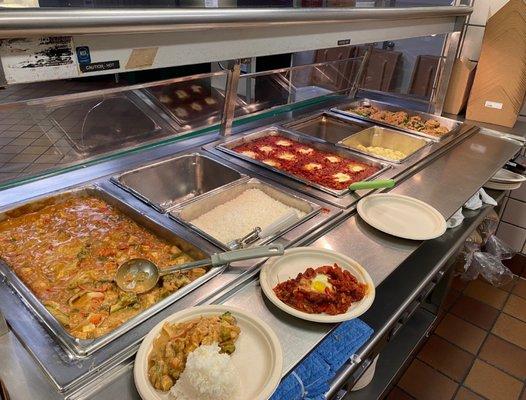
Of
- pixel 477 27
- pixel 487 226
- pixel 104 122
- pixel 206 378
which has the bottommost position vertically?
pixel 487 226

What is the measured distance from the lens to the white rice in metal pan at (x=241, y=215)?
154 cm

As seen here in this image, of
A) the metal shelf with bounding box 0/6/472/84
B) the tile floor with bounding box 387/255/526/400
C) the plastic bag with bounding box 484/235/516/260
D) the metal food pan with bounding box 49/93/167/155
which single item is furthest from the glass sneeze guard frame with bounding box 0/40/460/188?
the tile floor with bounding box 387/255/526/400

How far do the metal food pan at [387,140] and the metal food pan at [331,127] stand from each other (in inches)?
3.0

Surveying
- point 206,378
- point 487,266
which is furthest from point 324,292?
point 487,266

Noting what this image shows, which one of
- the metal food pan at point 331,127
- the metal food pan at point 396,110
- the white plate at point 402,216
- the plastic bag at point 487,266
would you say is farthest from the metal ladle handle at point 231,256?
the plastic bag at point 487,266

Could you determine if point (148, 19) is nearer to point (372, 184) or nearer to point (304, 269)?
point (304, 269)

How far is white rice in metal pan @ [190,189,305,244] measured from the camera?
1.54 m

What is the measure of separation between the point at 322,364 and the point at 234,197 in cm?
83

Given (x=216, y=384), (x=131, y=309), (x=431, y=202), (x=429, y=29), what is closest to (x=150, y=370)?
(x=216, y=384)

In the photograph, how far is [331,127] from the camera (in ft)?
8.65

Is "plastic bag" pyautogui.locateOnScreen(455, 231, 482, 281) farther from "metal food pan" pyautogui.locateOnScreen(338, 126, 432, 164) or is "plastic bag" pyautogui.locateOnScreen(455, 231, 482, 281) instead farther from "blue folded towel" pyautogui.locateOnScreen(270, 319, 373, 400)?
"blue folded towel" pyautogui.locateOnScreen(270, 319, 373, 400)

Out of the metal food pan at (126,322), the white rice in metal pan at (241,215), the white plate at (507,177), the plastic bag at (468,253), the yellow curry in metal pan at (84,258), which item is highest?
the metal food pan at (126,322)

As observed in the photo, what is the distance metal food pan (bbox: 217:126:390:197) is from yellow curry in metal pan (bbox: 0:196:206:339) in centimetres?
66

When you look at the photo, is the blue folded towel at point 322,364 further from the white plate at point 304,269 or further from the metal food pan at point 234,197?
the metal food pan at point 234,197
